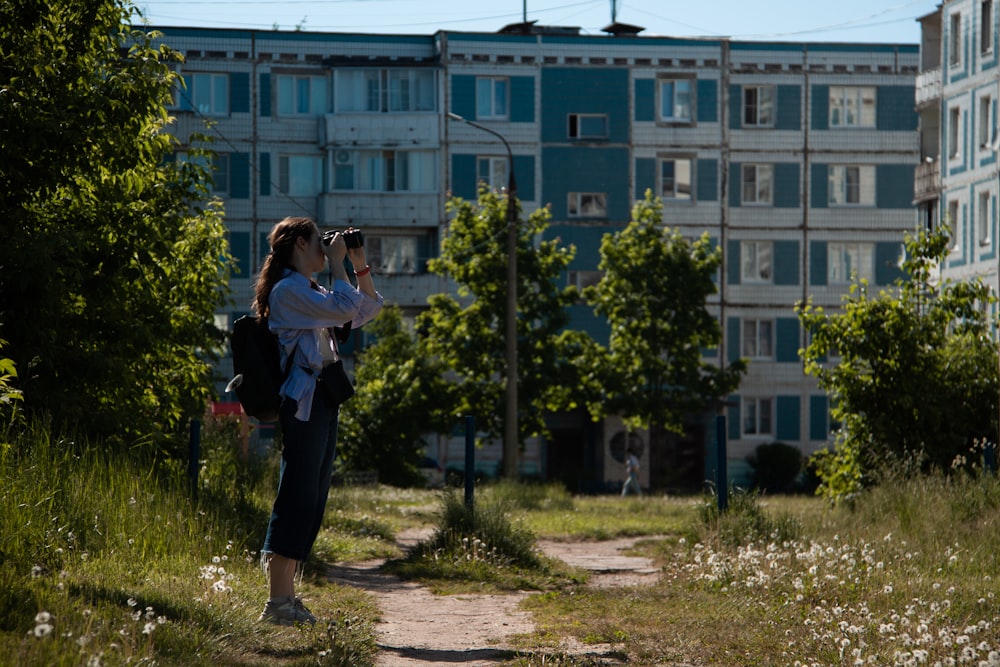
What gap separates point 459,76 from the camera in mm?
53281

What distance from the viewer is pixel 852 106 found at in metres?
55.6

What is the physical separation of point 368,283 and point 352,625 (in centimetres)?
179

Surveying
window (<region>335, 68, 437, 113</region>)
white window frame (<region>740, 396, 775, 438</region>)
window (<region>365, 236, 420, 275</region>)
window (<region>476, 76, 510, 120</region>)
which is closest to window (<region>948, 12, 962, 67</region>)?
white window frame (<region>740, 396, 775, 438</region>)

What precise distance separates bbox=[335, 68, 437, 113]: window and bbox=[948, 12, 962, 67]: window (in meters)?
18.3

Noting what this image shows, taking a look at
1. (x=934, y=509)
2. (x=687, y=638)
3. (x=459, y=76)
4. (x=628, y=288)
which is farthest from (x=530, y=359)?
(x=687, y=638)

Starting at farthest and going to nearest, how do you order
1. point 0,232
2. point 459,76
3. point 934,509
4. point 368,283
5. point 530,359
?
1. point 459,76
2. point 530,359
3. point 934,509
4. point 0,232
5. point 368,283

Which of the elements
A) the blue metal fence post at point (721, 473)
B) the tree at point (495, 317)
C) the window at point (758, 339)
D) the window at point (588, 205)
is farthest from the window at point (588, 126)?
the blue metal fence post at point (721, 473)

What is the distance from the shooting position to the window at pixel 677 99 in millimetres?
54656

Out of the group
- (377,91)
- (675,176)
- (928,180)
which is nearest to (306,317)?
(928,180)

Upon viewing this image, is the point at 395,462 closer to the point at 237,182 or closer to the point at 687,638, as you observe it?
the point at 237,182

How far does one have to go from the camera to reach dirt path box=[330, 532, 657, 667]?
23.9 feet

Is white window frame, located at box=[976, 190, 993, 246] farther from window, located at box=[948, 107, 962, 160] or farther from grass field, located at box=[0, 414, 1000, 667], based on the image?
grass field, located at box=[0, 414, 1000, 667]

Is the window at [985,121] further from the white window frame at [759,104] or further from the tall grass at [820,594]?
the tall grass at [820,594]

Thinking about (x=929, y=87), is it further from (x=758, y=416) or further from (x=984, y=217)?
(x=758, y=416)
